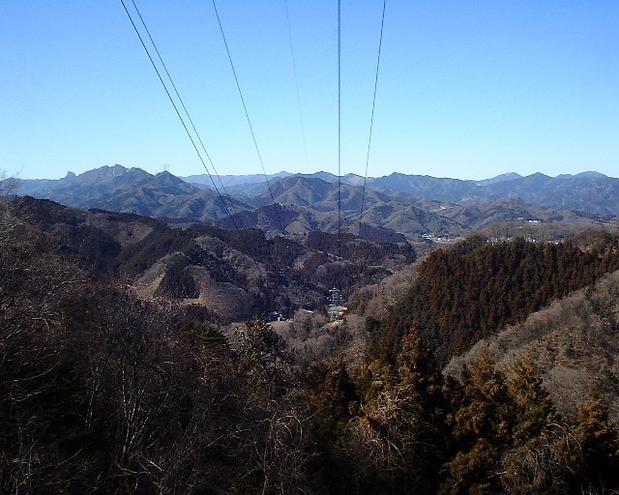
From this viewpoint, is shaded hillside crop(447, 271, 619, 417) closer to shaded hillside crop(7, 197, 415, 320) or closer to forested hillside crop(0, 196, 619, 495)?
forested hillside crop(0, 196, 619, 495)

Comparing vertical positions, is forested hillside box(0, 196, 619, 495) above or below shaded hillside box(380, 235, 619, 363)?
above

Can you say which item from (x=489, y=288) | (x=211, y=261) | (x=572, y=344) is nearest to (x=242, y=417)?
(x=572, y=344)

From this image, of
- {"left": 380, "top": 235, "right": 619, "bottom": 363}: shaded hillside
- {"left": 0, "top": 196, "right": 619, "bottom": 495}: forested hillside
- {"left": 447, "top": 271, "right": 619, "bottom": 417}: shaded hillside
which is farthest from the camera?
{"left": 380, "top": 235, "right": 619, "bottom": 363}: shaded hillside

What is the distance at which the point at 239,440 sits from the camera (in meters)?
9.61

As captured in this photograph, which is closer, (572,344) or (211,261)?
(572,344)

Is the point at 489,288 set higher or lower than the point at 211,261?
higher

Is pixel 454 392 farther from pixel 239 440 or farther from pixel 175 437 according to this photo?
pixel 175 437

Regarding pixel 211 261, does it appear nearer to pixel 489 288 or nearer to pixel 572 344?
pixel 489 288

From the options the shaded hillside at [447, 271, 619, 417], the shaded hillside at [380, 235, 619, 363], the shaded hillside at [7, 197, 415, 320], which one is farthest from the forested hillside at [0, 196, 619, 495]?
the shaded hillside at [7, 197, 415, 320]

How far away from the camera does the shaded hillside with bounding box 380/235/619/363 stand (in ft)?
129

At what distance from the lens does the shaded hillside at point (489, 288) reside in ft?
129

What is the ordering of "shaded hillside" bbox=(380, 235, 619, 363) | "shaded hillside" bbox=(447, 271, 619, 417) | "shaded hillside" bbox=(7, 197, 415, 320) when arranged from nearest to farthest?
1. "shaded hillside" bbox=(447, 271, 619, 417)
2. "shaded hillside" bbox=(380, 235, 619, 363)
3. "shaded hillside" bbox=(7, 197, 415, 320)

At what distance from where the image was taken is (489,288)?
4297 cm

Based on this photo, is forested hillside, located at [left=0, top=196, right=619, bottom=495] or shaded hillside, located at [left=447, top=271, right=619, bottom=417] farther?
shaded hillside, located at [left=447, top=271, right=619, bottom=417]
